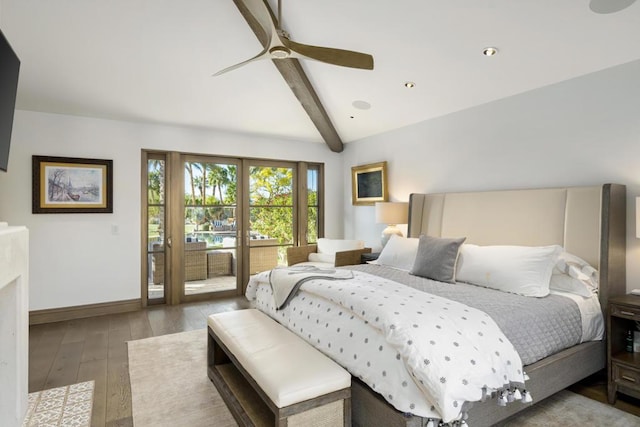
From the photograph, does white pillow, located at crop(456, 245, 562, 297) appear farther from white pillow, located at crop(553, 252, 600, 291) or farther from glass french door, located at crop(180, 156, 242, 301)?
glass french door, located at crop(180, 156, 242, 301)

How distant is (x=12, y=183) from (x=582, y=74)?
18.9ft

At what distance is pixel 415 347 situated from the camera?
5.31ft

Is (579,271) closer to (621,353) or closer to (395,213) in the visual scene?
(621,353)

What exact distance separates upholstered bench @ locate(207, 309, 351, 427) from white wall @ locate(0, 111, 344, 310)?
2.52 metres

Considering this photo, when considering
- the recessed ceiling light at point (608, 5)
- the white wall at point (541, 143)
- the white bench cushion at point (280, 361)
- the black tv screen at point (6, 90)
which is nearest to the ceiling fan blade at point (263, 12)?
the black tv screen at point (6, 90)

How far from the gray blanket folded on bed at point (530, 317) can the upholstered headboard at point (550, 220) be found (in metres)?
0.53

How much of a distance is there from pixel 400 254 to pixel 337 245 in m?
1.54

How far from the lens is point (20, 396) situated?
1.98 meters

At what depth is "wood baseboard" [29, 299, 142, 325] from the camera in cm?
401

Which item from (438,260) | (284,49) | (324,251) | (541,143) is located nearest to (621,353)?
(438,260)

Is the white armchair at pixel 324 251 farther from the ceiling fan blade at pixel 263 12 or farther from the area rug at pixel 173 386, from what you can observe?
the ceiling fan blade at pixel 263 12

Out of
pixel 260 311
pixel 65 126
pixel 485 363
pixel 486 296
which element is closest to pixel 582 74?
pixel 486 296

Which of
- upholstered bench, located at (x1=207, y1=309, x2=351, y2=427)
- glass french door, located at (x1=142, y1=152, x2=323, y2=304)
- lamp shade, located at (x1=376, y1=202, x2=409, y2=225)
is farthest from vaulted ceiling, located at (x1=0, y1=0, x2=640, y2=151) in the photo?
upholstered bench, located at (x1=207, y1=309, x2=351, y2=427)

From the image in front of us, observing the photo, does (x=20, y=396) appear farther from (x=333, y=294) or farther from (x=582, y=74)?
(x=582, y=74)
